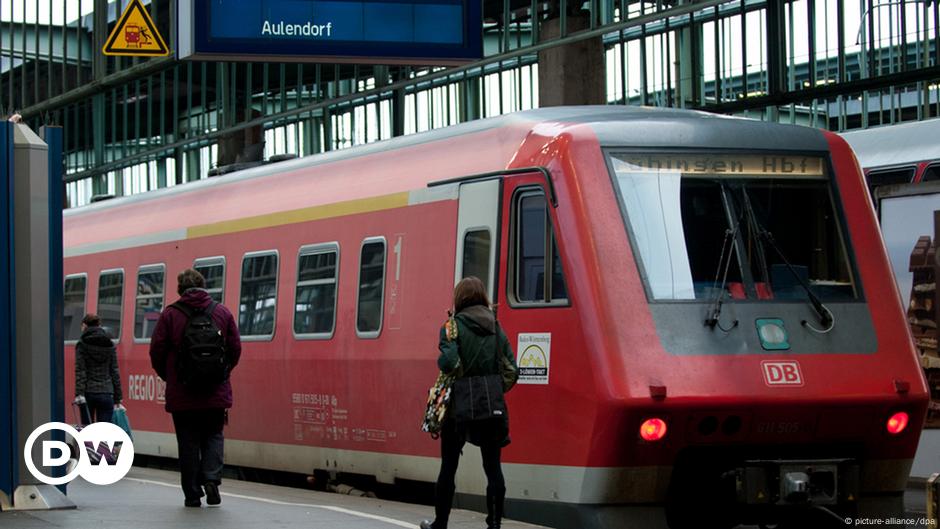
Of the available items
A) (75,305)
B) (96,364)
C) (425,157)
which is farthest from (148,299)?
(425,157)

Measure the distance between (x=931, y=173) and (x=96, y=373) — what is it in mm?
8161

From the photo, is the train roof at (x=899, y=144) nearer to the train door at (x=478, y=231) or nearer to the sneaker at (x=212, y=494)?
the train door at (x=478, y=231)

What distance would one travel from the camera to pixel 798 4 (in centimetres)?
2153

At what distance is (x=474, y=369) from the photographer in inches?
399

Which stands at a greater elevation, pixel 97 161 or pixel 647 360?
pixel 97 161

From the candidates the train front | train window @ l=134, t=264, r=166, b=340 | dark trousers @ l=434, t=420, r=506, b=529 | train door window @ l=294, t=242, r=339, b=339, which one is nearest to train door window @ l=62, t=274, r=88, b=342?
train window @ l=134, t=264, r=166, b=340

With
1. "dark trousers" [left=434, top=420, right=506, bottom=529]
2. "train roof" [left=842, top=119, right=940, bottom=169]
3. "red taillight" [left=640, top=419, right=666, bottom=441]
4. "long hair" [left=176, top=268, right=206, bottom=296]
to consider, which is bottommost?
"dark trousers" [left=434, top=420, right=506, bottom=529]

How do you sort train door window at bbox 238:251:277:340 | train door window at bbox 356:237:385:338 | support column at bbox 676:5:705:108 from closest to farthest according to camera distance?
train door window at bbox 356:237:385:338, train door window at bbox 238:251:277:340, support column at bbox 676:5:705:108

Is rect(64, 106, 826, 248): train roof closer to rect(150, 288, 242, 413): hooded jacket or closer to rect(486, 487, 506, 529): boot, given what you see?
rect(150, 288, 242, 413): hooded jacket

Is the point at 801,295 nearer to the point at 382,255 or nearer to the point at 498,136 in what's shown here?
the point at 498,136

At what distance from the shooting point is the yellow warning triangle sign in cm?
2183

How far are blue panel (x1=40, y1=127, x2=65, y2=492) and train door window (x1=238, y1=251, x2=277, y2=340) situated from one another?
15.4ft

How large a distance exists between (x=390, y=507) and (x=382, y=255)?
2094mm

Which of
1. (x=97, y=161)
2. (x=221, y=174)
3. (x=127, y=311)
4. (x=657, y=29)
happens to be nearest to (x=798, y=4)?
(x=657, y=29)
